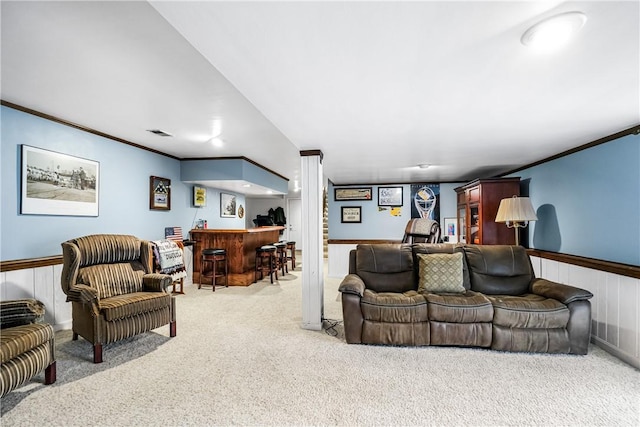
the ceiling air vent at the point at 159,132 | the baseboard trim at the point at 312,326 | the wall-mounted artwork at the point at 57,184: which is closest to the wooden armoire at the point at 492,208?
the baseboard trim at the point at 312,326

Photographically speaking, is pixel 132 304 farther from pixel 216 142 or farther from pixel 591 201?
pixel 591 201

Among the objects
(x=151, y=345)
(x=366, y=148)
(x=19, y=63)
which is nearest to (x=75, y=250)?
(x=151, y=345)

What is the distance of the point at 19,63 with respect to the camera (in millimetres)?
2092

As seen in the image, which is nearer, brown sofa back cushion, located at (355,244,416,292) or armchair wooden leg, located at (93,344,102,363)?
armchair wooden leg, located at (93,344,102,363)

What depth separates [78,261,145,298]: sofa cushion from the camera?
2836 mm

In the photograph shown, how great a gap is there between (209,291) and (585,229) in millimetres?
5144

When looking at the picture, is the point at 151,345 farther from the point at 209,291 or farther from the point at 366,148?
the point at 366,148

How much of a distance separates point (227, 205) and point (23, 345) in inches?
194

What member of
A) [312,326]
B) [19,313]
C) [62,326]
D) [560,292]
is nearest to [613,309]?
[560,292]

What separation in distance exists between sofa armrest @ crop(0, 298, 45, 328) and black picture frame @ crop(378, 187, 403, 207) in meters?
5.73

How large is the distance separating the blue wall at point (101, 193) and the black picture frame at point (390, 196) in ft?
12.5

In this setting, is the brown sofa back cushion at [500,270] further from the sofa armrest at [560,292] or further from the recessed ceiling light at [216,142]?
the recessed ceiling light at [216,142]

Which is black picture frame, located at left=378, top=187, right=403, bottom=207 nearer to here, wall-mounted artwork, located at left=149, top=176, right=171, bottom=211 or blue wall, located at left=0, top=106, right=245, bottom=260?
blue wall, located at left=0, top=106, right=245, bottom=260

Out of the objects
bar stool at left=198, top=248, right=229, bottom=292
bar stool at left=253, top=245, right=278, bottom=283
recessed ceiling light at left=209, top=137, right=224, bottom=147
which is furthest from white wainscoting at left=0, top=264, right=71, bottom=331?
bar stool at left=253, top=245, right=278, bottom=283
